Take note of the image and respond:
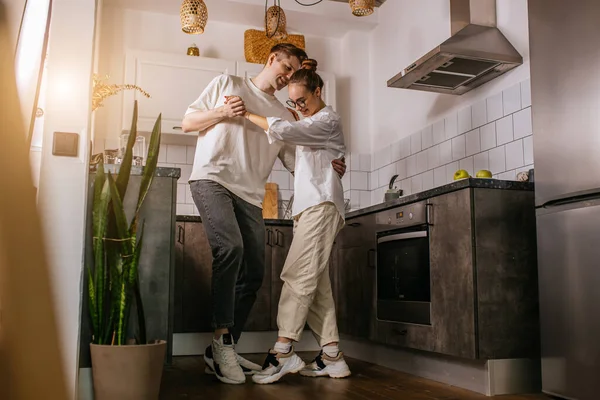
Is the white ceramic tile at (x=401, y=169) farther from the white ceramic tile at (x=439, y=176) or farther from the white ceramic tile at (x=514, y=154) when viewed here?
the white ceramic tile at (x=514, y=154)

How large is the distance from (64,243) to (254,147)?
43.0 inches

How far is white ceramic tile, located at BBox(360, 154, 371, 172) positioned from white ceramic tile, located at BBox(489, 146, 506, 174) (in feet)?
5.07

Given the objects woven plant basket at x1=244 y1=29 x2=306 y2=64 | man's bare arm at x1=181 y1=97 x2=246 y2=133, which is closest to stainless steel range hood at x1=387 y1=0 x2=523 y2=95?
man's bare arm at x1=181 y1=97 x2=246 y2=133

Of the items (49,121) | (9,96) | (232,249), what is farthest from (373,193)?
(9,96)

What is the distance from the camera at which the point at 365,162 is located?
16.1 ft

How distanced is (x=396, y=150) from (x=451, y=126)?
720 millimetres

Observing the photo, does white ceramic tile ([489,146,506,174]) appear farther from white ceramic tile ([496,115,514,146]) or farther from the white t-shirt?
the white t-shirt

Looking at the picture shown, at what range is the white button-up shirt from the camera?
2.80m

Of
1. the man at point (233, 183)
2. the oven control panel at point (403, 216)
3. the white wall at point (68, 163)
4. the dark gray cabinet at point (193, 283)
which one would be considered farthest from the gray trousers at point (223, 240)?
the dark gray cabinet at point (193, 283)

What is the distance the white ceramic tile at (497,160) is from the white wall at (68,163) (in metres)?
2.17

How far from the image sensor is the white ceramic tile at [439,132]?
3.93 meters

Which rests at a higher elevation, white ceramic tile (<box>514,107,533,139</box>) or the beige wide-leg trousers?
white ceramic tile (<box>514,107,533,139</box>)

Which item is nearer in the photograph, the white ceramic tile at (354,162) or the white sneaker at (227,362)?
the white sneaker at (227,362)

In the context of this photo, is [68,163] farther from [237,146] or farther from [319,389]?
[319,389]
